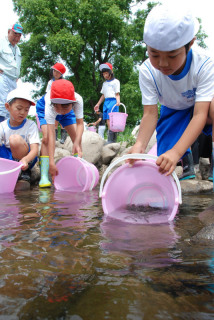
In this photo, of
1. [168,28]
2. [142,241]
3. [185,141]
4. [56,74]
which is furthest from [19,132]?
[142,241]

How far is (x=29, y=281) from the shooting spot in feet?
3.47

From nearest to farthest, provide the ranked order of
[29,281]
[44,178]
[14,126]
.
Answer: [29,281] < [14,126] < [44,178]

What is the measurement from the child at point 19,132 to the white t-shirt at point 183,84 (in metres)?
1.62

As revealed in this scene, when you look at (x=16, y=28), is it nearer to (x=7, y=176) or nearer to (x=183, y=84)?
(x=7, y=176)

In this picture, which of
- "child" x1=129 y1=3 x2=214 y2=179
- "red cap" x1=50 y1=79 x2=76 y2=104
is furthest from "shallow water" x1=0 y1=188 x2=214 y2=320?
"red cap" x1=50 y1=79 x2=76 y2=104

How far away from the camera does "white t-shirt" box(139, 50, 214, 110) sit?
212 centimetres

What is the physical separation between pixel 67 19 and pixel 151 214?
1505 cm

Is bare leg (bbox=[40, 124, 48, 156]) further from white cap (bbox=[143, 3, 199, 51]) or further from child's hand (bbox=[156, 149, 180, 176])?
white cap (bbox=[143, 3, 199, 51])

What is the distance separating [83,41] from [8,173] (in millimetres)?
13031

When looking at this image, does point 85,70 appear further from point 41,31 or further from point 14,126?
point 14,126

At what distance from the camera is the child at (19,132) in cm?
350

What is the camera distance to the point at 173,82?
7.31 ft

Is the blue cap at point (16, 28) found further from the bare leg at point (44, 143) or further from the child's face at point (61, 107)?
the child's face at point (61, 107)

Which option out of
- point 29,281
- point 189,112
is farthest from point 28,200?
point 29,281
